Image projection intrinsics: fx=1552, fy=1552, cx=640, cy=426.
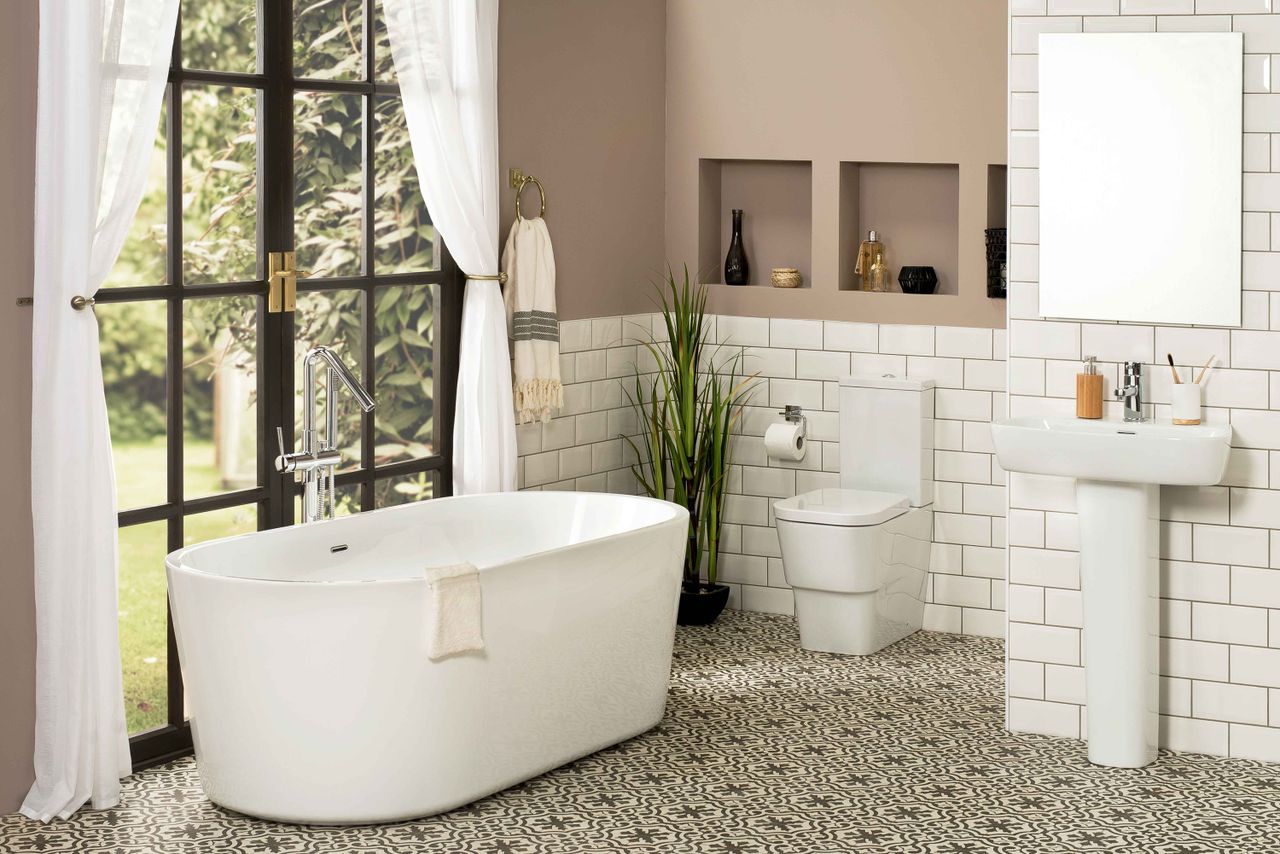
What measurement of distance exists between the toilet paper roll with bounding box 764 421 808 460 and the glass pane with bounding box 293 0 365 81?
2.82 metres

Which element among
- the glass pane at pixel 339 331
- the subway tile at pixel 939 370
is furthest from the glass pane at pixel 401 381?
the subway tile at pixel 939 370

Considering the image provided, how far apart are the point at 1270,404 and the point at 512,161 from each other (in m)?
2.81

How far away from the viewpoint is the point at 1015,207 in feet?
15.9

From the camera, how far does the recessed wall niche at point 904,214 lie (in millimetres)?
6289

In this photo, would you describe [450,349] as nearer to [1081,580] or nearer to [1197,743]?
[1081,580]

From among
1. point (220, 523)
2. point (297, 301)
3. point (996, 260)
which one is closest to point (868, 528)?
point (996, 260)

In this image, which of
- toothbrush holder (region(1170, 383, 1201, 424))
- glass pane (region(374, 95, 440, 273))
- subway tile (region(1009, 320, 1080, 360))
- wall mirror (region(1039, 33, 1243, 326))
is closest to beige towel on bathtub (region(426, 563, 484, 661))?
subway tile (region(1009, 320, 1080, 360))

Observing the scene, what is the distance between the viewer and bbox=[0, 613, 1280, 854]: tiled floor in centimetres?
398

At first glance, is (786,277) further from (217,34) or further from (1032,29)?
(217,34)

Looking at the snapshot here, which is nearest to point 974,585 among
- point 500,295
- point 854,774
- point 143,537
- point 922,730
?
point 922,730

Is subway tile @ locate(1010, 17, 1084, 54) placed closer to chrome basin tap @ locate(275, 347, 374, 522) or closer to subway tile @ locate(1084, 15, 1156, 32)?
subway tile @ locate(1084, 15, 1156, 32)

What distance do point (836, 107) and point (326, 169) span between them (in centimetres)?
275

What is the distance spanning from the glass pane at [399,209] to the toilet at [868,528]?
8.44 ft

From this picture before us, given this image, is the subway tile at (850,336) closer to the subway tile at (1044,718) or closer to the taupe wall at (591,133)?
the taupe wall at (591,133)
